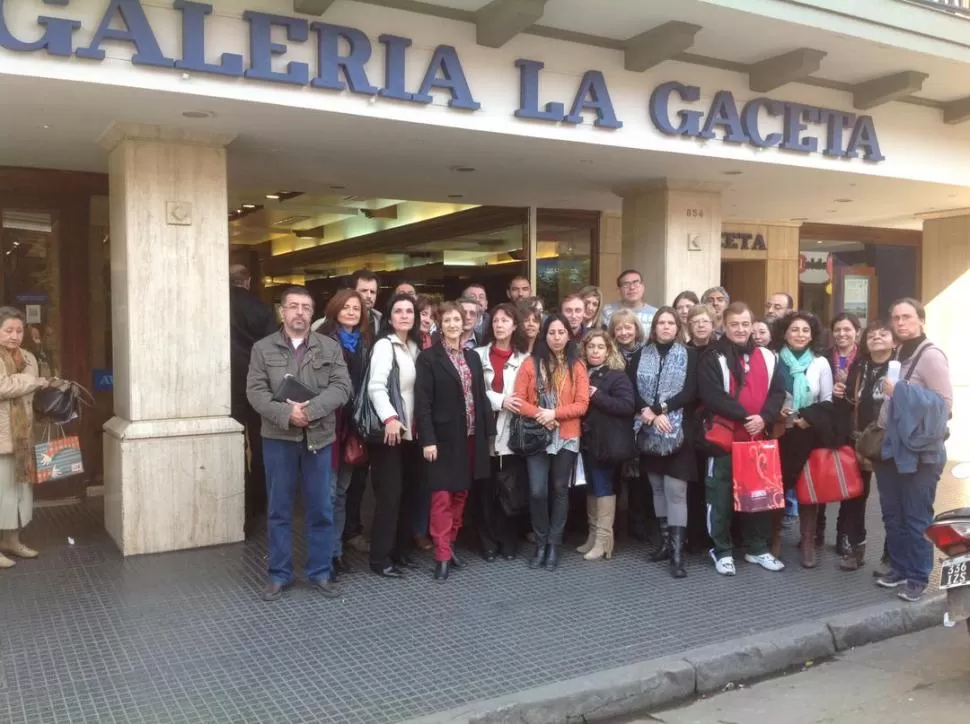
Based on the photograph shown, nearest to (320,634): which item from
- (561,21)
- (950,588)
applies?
(950,588)

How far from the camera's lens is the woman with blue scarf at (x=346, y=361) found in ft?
17.9

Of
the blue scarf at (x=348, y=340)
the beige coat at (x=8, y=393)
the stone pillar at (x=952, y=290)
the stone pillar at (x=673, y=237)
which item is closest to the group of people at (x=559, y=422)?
the blue scarf at (x=348, y=340)

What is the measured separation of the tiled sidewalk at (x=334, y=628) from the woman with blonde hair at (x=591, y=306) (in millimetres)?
1756

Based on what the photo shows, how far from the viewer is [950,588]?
4160mm

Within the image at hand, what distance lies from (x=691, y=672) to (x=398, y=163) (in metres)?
5.11

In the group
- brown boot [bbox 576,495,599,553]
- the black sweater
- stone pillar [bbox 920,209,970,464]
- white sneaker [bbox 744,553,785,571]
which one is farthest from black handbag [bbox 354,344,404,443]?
stone pillar [bbox 920,209,970,464]

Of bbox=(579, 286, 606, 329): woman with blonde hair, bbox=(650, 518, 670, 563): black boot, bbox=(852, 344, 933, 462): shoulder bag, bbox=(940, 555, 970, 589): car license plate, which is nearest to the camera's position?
bbox=(940, 555, 970, 589): car license plate

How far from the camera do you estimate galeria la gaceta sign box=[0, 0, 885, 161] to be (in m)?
Result: 4.93

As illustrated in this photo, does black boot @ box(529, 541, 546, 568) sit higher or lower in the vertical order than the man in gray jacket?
lower

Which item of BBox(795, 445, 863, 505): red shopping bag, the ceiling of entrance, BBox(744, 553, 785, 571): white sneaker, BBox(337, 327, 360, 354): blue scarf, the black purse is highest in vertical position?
the ceiling of entrance

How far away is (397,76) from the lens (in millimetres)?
5762

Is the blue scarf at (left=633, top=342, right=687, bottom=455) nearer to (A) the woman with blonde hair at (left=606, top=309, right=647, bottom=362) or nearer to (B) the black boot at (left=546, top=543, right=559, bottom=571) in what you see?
(A) the woman with blonde hair at (left=606, top=309, right=647, bottom=362)

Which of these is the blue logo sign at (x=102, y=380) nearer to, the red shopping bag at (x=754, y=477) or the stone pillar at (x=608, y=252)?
the red shopping bag at (x=754, y=477)

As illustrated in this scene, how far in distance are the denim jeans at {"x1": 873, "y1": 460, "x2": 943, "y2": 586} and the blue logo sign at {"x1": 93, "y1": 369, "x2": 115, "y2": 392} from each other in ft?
21.6
